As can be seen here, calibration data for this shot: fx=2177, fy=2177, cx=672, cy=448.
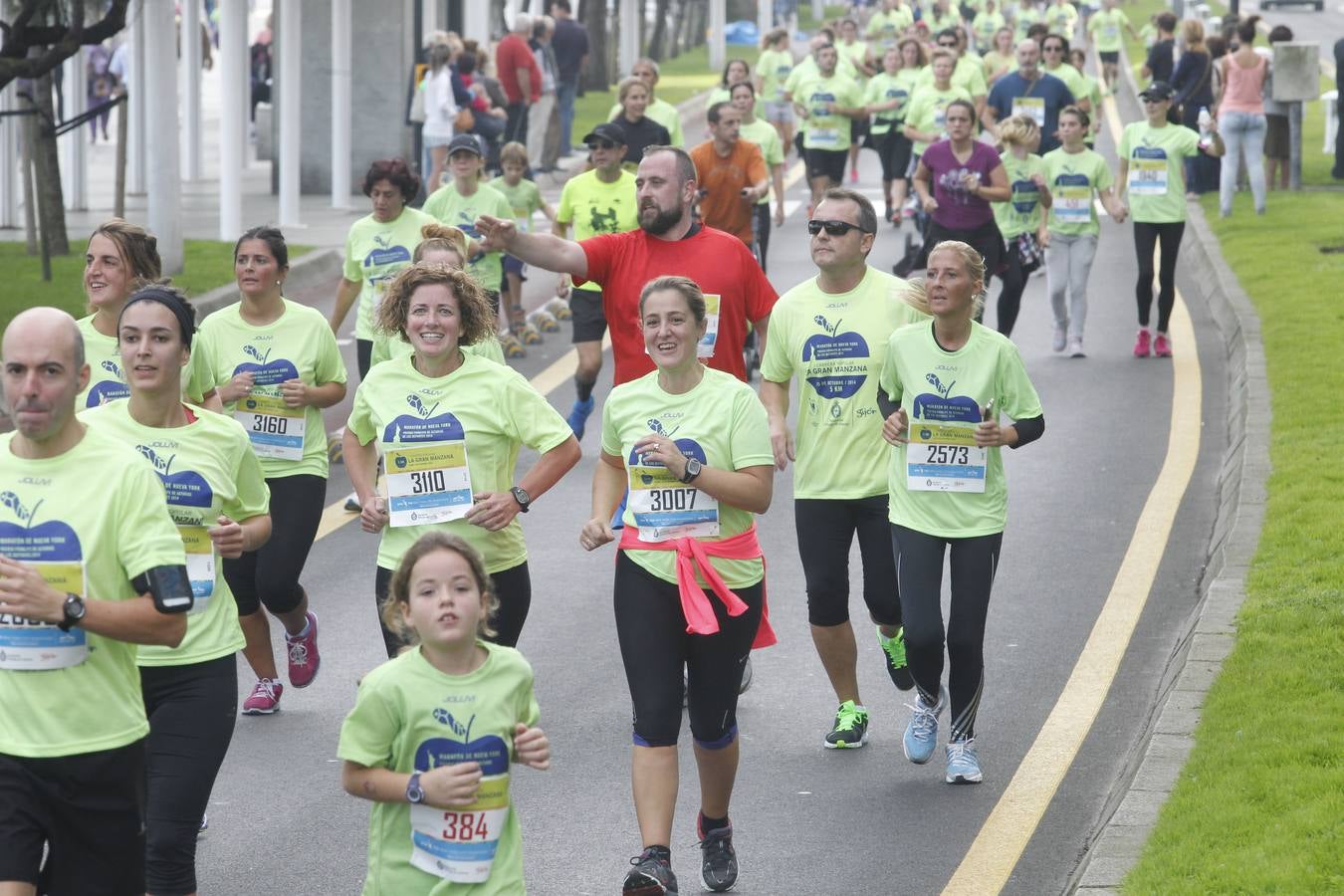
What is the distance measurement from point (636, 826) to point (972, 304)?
7.23 feet

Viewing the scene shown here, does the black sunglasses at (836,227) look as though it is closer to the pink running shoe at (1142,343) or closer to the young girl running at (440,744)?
the young girl running at (440,744)

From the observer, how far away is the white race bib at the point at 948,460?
7.54m

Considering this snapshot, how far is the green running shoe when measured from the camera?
805 cm

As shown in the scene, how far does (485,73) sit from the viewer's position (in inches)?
1015

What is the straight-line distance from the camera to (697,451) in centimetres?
642

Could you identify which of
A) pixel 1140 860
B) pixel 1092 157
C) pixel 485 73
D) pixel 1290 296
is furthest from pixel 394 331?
pixel 485 73

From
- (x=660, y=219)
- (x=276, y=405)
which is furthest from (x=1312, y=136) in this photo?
(x=276, y=405)

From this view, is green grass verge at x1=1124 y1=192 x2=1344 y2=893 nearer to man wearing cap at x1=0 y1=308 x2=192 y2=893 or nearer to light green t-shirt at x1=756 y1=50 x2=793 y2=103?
man wearing cap at x1=0 y1=308 x2=192 y2=893

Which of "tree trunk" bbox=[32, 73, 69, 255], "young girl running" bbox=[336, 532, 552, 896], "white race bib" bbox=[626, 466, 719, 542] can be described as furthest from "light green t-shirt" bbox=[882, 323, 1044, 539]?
"tree trunk" bbox=[32, 73, 69, 255]

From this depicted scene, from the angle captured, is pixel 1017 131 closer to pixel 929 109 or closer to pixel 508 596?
pixel 929 109

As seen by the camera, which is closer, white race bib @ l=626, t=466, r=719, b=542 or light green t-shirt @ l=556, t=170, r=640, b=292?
white race bib @ l=626, t=466, r=719, b=542

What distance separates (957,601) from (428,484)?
1.99m

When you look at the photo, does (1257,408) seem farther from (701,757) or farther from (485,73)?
(485,73)

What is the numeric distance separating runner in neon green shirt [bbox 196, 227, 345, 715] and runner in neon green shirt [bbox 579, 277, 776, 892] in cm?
215
